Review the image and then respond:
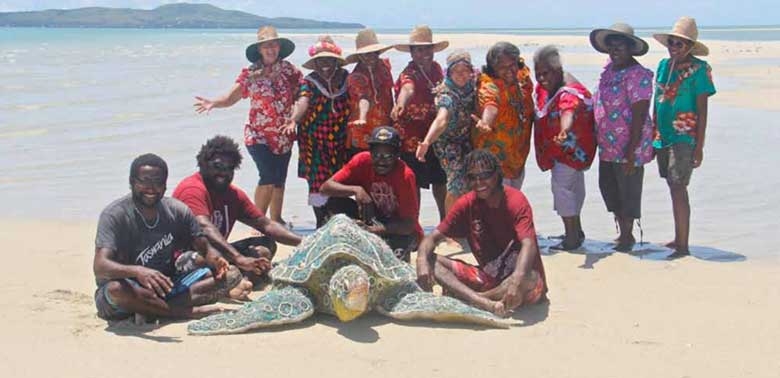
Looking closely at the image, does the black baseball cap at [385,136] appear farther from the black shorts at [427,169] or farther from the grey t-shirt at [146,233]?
the grey t-shirt at [146,233]

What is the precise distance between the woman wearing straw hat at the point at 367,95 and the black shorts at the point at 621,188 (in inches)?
65.1

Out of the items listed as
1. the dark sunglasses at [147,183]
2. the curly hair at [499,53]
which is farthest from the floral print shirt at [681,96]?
the dark sunglasses at [147,183]

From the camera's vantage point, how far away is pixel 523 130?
6176mm

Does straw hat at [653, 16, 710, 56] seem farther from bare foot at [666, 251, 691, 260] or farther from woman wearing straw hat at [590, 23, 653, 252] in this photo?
bare foot at [666, 251, 691, 260]

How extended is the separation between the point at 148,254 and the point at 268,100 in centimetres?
247

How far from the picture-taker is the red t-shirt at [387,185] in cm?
538

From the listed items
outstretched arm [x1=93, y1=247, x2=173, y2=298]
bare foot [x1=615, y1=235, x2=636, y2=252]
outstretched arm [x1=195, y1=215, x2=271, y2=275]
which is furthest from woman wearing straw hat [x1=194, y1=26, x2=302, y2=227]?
bare foot [x1=615, y1=235, x2=636, y2=252]

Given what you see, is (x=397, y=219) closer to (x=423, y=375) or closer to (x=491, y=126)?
(x=491, y=126)

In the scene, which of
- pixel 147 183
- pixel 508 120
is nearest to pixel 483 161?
pixel 508 120

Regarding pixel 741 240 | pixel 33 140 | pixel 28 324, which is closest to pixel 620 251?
pixel 741 240

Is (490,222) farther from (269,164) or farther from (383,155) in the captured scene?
(269,164)

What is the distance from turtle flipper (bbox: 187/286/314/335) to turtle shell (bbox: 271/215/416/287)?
11cm

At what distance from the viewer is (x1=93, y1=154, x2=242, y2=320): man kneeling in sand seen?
4.21 m

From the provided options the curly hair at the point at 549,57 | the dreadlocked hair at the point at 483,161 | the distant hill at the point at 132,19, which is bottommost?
the distant hill at the point at 132,19
